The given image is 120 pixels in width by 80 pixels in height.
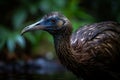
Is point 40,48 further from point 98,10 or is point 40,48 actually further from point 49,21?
point 49,21

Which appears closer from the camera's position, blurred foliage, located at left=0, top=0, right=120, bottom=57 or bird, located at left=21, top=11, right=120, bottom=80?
bird, located at left=21, top=11, right=120, bottom=80

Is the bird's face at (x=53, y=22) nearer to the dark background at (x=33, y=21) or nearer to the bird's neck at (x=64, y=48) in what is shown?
the bird's neck at (x=64, y=48)

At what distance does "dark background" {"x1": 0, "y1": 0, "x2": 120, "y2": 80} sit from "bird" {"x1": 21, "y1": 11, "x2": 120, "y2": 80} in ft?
11.2

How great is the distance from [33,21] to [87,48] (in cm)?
532

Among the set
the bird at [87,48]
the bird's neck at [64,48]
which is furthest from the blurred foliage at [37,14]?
the bird's neck at [64,48]

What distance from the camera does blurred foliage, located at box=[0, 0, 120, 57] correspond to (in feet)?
40.8

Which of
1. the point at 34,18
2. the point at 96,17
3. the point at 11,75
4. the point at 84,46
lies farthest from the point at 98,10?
the point at 84,46

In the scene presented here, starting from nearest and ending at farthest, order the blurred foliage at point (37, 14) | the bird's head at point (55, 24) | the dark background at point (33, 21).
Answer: the bird's head at point (55, 24) < the dark background at point (33, 21) < the blurred foliage at point (37, 14)

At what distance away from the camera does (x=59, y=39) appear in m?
7.62

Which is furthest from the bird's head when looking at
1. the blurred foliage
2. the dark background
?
the blurred foliage

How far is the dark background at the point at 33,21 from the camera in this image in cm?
1198

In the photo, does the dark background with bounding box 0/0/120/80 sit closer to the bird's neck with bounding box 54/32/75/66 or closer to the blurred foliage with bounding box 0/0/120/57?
the blurred foliage with bounding box 0/0/120/57

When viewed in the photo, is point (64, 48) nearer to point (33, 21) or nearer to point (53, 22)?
point (53, 22)

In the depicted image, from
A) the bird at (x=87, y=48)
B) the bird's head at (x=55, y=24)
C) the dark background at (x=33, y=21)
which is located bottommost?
the bird at (x=87, y=48)
